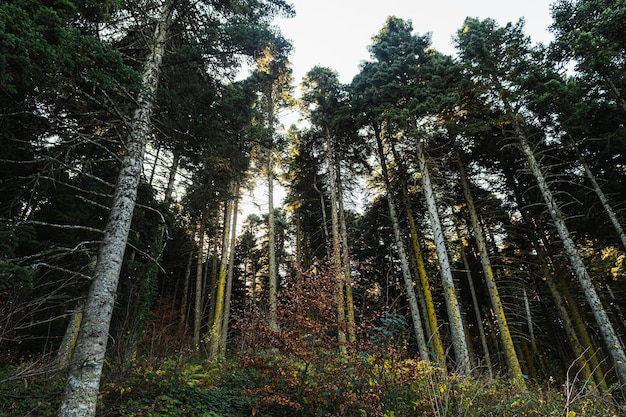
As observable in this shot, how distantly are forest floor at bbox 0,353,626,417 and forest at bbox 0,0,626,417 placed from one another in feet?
0.16

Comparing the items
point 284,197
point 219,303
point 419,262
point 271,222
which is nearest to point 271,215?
point 271,222

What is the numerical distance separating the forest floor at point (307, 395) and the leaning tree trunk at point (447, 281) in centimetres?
269

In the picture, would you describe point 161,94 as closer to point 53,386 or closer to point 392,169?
point 53,386

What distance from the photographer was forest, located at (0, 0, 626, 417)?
4.62 m

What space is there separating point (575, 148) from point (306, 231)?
1424 cm

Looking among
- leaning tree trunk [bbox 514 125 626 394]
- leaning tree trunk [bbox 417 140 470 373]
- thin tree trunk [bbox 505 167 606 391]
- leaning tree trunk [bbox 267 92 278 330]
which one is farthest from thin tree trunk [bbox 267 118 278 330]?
leaning tree trunk [bbox 514 125 626 394]

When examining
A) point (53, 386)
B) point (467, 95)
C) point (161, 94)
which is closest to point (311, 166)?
point (467, 95)

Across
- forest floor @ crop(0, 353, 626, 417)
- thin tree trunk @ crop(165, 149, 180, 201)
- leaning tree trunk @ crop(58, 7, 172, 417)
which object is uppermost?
thin tree trunk @ crop(165, 149, 180, 201)

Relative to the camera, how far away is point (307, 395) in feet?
17.1

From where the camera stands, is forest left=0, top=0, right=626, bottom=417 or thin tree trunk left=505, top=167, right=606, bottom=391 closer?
forest left=0, top=0, right=626, bottom=417

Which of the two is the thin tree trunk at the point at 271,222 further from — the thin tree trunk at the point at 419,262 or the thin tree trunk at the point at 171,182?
the thin tree trunk at the point at 419,262

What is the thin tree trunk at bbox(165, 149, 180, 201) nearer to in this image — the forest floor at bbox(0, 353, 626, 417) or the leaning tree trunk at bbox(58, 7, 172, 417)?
the leaning tree trunk at bbox(58, 7, 172, 417)

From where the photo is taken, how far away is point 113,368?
5.70 metres

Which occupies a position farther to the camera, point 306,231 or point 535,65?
point 306,231
